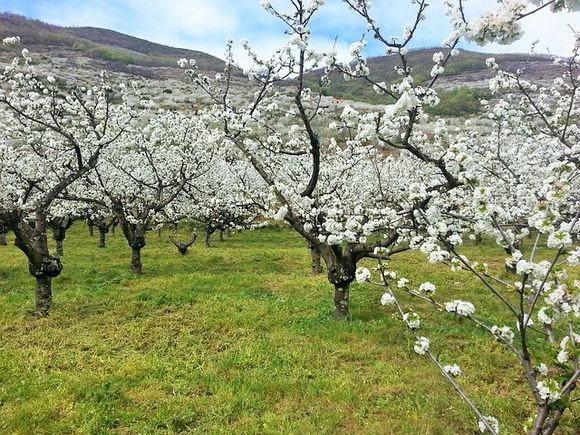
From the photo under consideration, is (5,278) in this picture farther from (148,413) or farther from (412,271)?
(412,271)

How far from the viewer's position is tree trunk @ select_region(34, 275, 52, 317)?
14.8 meters

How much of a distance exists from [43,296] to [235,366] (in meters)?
8.09

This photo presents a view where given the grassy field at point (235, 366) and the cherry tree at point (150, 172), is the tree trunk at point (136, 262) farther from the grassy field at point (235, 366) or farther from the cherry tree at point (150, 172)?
the grassy field at point (235, 366)

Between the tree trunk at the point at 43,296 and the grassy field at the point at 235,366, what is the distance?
1.50ft

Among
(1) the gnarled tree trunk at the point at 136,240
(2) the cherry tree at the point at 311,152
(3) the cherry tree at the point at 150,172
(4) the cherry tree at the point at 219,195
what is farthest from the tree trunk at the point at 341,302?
(4) the cherry tree at the point at 219,195

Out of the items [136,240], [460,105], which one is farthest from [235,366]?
[460,105]

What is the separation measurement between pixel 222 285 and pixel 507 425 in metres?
12.8

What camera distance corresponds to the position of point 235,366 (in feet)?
34.8

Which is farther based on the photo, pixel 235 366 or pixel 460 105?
pixel 460 105

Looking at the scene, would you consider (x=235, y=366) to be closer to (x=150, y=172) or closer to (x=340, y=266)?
(x=340, y=266)

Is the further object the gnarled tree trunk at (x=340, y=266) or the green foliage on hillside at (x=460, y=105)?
the green foliage on hillside at (x=460, y=105)

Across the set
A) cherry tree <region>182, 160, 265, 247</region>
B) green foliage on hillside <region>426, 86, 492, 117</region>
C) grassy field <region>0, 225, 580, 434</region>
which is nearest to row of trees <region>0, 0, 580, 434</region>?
grassy field <region>0, 225, 580, 434</region>

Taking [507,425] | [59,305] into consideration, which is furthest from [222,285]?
[507,425]

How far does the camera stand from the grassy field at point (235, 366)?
8.25m
